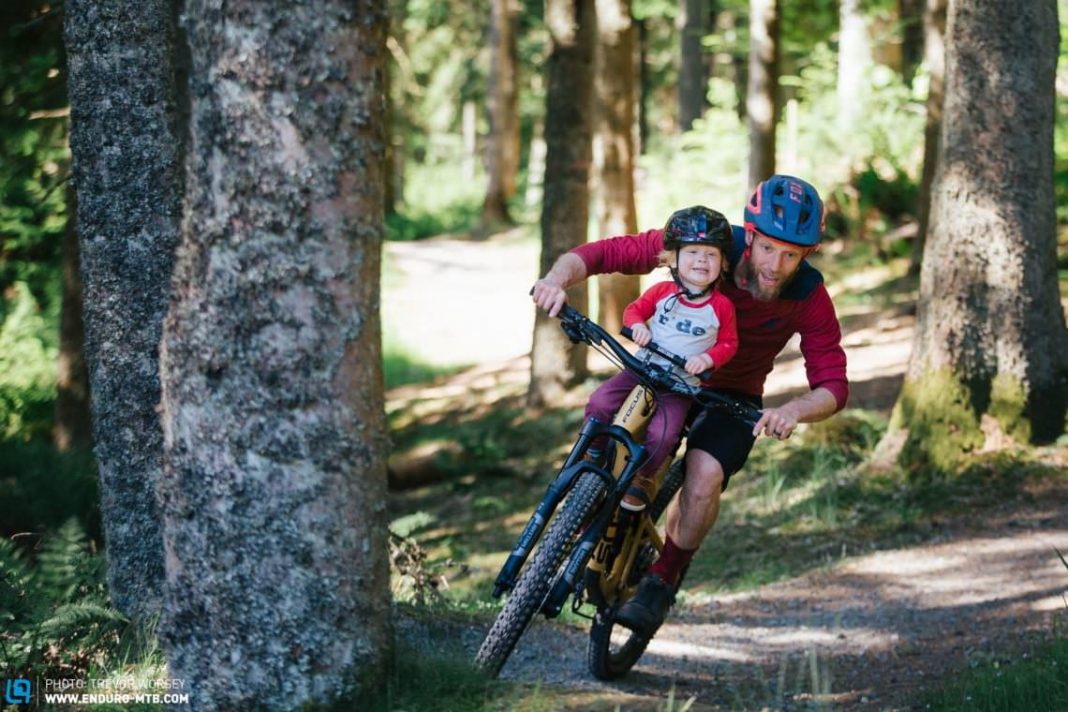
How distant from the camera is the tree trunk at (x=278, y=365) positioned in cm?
359

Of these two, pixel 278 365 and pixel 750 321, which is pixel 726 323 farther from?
pixel 278 365

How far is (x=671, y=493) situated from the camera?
20.3 ft

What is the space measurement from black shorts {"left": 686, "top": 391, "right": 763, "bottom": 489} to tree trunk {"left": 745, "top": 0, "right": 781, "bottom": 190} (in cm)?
1276

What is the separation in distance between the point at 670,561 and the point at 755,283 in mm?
1439

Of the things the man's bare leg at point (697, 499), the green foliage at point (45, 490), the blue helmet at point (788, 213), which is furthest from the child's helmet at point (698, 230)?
the green foliage at point (45, 490)

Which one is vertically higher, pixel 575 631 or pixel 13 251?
pixel 13 251

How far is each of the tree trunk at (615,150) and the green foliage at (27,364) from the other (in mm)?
7073

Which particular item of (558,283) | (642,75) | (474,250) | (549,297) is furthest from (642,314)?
(642,75)

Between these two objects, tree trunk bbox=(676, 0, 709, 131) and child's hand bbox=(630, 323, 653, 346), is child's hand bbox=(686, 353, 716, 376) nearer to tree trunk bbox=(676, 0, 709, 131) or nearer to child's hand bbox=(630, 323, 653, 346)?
child's hand bbox=(630, 323, 653, 346)

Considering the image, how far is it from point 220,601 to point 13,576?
5.59ft

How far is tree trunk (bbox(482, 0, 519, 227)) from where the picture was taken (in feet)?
119

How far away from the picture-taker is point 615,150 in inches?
616

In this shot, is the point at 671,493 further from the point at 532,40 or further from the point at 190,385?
the point at 532,40

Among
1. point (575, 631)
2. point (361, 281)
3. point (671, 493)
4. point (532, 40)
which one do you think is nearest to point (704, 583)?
point (575, 631)
